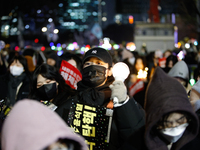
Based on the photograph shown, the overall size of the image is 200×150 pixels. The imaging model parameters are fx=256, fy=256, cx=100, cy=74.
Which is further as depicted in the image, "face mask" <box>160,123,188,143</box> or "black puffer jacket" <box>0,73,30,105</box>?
"black puffer jacket" <box>0,73,30,105</box>

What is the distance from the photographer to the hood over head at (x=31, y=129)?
4.85ft

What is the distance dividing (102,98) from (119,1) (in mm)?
82159

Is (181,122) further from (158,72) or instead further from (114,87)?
(114,87)

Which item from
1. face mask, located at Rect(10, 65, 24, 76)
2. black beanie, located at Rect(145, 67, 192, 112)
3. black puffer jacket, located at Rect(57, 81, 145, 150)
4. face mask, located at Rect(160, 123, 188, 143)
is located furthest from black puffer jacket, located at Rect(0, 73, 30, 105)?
face mask, located at Rect(160, 123, 188, 143)

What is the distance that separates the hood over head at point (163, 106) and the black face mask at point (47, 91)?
1602 mm

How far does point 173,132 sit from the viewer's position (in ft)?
6.95

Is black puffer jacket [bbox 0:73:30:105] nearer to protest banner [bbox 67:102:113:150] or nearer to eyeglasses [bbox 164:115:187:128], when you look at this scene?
protest banner [bbox 67:102:113:150]

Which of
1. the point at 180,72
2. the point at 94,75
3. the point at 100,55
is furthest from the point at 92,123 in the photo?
the point at 180,72

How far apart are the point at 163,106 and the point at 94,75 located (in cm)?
123

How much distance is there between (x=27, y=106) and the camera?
160 cm

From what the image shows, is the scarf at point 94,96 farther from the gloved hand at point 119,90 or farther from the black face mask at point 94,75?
the gloved hand at point 119,90

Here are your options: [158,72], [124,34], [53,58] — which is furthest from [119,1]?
[158,72]

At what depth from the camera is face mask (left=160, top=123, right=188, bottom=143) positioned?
83.4 inches

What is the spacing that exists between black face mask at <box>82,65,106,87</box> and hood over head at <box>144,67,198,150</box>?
939 millimetres
